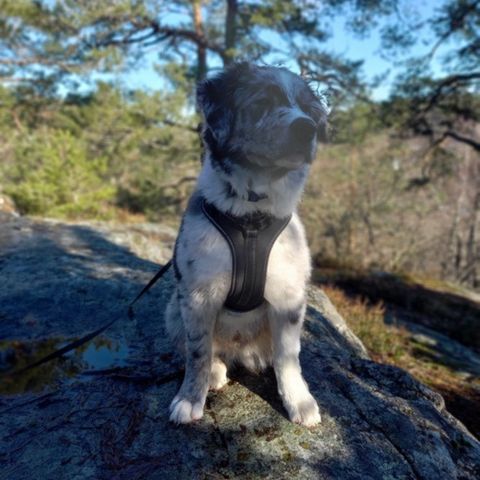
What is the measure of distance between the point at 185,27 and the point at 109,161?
618 cm

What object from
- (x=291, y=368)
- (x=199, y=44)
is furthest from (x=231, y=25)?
(x=291, y=368)

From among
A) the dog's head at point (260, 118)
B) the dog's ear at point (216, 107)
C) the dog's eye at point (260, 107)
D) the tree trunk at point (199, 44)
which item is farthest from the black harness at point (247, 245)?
the tree trunk at point (199, 44)

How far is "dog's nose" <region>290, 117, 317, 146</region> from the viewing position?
206 cm

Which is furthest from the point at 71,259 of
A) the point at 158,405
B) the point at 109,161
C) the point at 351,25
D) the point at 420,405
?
the point at 109,161

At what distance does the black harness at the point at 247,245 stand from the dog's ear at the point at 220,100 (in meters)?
0.41

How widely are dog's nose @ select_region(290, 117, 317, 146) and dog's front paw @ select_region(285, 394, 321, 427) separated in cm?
149

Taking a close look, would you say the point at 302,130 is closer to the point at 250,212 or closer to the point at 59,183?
the point at 250,212

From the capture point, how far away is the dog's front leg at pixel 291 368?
250cm

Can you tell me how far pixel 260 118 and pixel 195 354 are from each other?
1.40 m

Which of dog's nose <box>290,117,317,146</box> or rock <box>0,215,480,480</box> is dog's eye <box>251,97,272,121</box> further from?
rock <box>0,215,480,480</box>

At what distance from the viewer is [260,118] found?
88.3 inches

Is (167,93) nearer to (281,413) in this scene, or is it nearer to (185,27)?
(185,27)

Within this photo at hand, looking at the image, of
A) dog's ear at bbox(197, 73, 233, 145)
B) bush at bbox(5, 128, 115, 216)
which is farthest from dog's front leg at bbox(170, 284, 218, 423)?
bush at bbox(5, 128, 115, 216)

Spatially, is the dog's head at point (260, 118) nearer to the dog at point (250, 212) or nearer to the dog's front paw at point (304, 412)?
the dog at point (250, 212)
